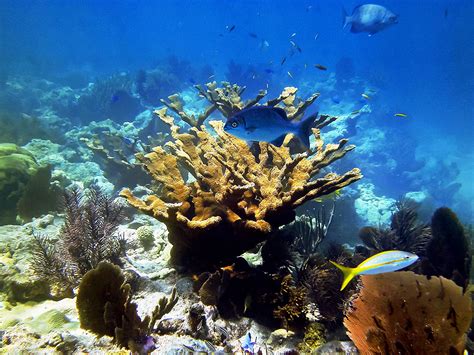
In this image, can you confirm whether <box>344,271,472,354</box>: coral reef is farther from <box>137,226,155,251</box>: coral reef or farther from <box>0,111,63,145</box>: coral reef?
<box>0,111,63,145</box>: coral reef

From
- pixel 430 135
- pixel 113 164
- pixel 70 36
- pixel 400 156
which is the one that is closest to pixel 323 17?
pixel 430 135

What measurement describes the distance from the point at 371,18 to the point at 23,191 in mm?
11110

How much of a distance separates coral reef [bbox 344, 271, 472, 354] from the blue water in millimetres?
10987

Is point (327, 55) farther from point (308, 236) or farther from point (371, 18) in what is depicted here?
point (308, 236)

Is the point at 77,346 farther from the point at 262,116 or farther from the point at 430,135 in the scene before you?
the point at 430,135

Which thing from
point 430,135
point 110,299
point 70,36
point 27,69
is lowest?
point 110,299

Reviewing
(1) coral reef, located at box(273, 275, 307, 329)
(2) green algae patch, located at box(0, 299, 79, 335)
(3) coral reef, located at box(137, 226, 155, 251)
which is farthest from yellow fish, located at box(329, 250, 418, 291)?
(3) coral reef, located at box(137, 226, 155, 251)

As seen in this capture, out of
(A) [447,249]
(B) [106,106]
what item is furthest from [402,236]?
(B) [106,106]

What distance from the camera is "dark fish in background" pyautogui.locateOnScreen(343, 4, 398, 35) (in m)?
8.72

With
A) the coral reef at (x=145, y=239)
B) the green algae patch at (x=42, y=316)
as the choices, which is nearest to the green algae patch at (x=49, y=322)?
the green algae patch at (x=42, y=316)

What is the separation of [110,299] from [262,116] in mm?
2138

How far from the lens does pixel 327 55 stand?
63.8 metres

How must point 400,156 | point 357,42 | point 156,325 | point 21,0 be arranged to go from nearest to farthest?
point 156,325 < point 400,156 < point 357,42 < point 21,0

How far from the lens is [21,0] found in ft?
283
